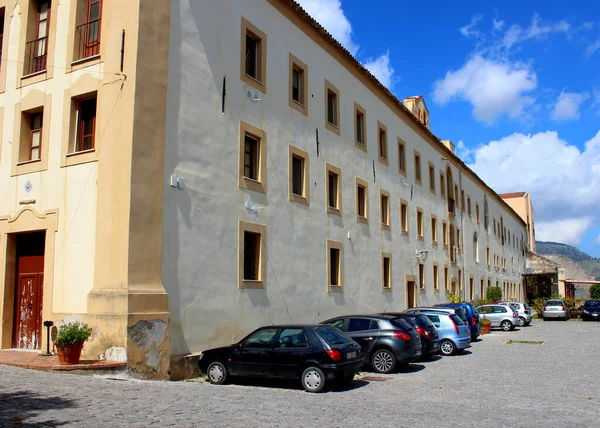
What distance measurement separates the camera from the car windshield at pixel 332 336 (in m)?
12.2

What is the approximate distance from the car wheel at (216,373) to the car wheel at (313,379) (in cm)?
196

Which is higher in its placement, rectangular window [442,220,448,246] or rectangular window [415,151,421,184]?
rectangular window [415,151,421,184]

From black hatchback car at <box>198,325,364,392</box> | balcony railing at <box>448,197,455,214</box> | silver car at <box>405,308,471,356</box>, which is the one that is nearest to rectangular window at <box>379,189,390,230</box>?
silver car at <box>405,308,471,356</box>

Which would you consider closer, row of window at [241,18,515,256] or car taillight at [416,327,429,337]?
car taillight at [416,327,429,337]

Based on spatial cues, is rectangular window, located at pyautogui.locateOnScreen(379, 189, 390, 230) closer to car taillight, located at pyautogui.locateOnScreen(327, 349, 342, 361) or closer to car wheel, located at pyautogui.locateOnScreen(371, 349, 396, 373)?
car wheel, located at pyautogui.locateOnScreen(371, 349, 396, 373)

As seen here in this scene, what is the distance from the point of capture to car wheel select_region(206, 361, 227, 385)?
12.9 metres

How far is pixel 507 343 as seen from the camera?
2391 cm

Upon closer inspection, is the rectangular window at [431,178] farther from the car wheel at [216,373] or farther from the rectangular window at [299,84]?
the car wheel at [216,373]

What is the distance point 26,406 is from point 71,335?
3358mm

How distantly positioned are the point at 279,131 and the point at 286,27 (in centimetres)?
395

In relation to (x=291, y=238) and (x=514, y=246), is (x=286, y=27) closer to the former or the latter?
(x=291, y=238)

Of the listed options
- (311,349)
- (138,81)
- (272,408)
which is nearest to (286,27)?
(138,81)

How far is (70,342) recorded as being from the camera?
1222 centimetres

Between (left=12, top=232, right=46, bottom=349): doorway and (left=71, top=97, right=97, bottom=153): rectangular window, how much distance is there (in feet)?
8.64
